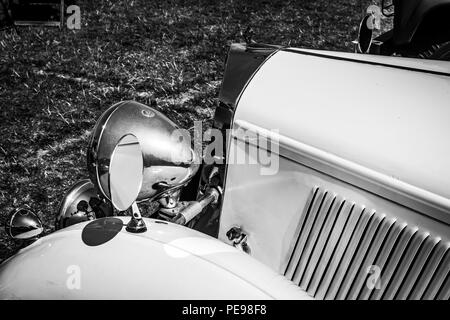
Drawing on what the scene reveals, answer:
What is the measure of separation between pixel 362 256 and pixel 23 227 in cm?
139

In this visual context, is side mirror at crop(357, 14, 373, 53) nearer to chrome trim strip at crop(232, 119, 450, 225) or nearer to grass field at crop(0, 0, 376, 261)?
chrome trim strip at crop(232, 119, 450, 225)

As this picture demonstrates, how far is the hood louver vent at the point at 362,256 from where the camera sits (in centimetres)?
131

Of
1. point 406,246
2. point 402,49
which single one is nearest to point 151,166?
point 406,246

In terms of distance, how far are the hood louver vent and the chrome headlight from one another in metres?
0.57

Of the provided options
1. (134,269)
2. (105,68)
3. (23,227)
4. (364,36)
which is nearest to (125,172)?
(134,269)

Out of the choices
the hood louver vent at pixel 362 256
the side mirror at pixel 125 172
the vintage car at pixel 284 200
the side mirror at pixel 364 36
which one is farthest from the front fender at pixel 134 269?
the side mirror at pixel 364 36

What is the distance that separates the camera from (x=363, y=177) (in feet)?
4.64

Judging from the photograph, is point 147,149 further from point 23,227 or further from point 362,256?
point 362,256

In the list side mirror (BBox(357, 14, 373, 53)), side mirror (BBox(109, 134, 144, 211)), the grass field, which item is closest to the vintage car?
side mirror (BBox(109, 134, 144, 211))

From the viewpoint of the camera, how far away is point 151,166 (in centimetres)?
160

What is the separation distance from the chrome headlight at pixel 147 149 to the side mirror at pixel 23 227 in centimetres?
41

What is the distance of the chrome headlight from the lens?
1.50 m

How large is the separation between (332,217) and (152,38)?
478 centimetres

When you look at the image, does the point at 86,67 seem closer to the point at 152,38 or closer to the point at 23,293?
the point at 152,38
